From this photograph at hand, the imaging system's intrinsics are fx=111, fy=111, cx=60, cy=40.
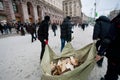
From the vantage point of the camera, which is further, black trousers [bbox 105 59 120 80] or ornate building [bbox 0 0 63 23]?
ornate building [bbox 0 0 63 23]

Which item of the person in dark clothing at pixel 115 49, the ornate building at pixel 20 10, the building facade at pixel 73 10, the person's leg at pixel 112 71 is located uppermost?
the building facade at pixel 73 10

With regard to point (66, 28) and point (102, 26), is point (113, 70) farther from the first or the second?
point (66, 28)

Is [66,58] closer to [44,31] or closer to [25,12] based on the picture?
[44,31]

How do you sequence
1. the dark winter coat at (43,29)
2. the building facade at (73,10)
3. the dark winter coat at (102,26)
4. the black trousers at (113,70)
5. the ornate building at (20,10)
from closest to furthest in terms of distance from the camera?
the black trousers at (113,70), the dark winter coat at (102,26), the dark winter coat at (43,29), the ornate building at (20,10), the building facade at (73,10)

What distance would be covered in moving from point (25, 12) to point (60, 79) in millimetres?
24854

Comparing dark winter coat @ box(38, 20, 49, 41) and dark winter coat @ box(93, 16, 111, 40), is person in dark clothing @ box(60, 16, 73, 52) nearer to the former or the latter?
dark winter coat @ box(38, 20, 49, 41)

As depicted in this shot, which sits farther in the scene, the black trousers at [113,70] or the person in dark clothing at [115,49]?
the black trousers at [113,70]

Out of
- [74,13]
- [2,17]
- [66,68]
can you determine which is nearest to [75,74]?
[66,68]

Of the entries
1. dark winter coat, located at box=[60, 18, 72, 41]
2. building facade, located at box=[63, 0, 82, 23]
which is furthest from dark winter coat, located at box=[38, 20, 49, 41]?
building facade, located at box=[63, 0, 82, 23]

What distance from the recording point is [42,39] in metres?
3.79

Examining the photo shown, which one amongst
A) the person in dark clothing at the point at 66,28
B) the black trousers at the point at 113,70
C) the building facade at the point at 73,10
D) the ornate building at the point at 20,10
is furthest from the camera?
the building facade at the point at 73,10

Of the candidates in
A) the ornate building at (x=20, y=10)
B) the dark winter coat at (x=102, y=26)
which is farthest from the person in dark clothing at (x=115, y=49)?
the ornate building at (x=20, y=10)

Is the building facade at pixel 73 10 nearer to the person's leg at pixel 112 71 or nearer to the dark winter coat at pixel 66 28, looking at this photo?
the dark winter coat at pixel 66 28

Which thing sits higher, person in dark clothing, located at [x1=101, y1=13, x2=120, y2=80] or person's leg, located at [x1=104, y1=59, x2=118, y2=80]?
person in dark clothing, located at [x1=101, y1=13, x2=120, y2=80]
